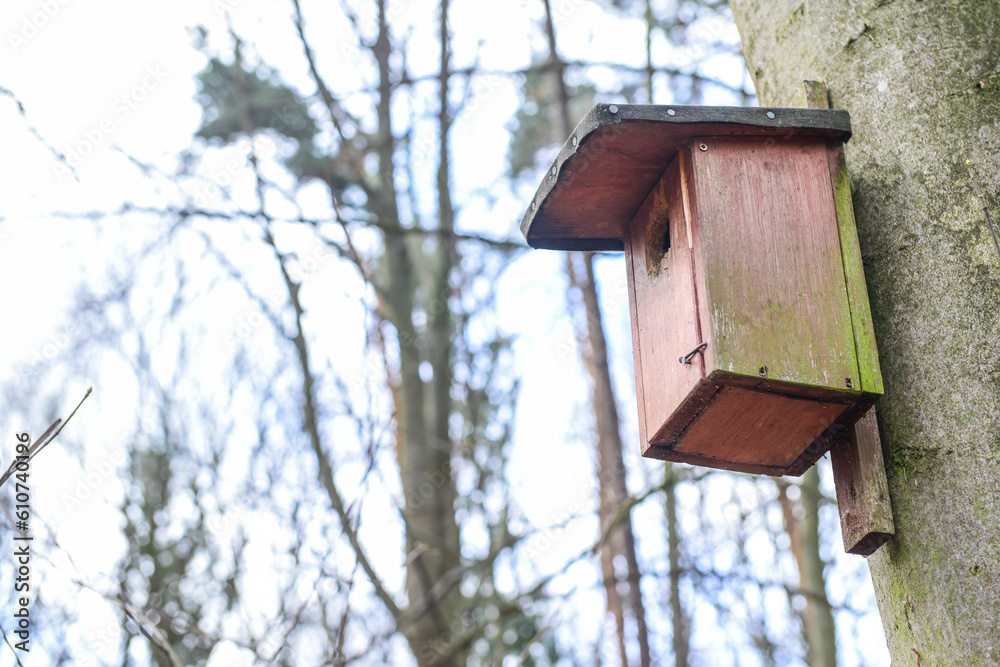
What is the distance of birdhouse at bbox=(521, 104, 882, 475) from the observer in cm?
155

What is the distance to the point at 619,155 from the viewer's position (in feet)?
5.90

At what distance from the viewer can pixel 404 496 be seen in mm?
5531

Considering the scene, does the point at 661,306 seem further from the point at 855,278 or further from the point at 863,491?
→ the point at 863,491

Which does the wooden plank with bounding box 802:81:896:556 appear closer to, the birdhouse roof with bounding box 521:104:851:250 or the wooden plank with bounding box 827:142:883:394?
the wooden plank with bounding box 827:142:883:394

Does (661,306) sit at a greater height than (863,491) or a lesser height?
greater

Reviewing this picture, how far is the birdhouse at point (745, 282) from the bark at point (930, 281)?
0.19 ft

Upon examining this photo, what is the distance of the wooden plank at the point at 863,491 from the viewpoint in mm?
1436

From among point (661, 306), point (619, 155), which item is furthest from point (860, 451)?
point (619, 155)

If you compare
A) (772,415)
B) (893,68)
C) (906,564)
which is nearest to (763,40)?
(893,68)

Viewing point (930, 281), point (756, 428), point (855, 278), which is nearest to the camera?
point (930, 281)

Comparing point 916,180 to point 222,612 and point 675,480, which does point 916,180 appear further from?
point 222,612

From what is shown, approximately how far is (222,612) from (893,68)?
20.2 ft

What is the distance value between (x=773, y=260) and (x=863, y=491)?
17.0 inches

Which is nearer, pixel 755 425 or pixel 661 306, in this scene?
pixel 755 425
